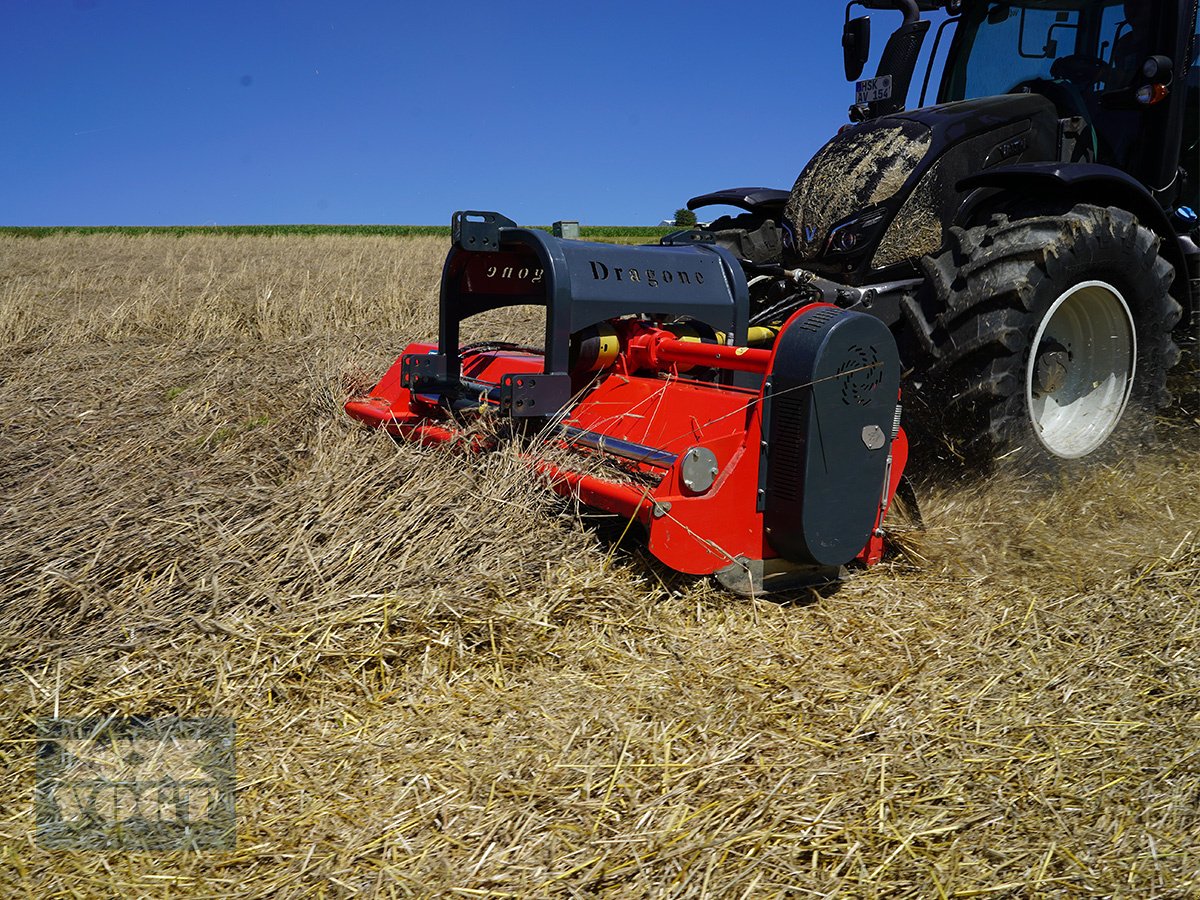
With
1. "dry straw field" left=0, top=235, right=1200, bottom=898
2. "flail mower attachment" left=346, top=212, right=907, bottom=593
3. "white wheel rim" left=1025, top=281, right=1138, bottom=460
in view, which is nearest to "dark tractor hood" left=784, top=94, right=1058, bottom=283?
"white wheel rim" left=1025, top=281, right=1138, bottom=460

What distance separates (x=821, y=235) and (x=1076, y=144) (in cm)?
155

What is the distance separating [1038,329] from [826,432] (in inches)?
55.9

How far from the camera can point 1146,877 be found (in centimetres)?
184

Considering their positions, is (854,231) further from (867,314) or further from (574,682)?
(574,682)

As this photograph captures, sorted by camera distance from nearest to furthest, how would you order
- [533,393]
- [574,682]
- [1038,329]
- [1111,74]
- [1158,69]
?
1. [574,682]
2. [533,393]
3. [1038,329]
4. [1158,69]
5. [1111,74]

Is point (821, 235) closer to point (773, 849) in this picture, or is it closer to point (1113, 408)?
point (1113, 408)

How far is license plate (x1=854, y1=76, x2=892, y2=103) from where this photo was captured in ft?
17.8

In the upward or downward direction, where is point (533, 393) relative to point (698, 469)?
upward

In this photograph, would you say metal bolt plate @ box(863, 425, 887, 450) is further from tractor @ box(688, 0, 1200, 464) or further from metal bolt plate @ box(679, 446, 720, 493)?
tractor @ box(688, 0, 1200, 464)

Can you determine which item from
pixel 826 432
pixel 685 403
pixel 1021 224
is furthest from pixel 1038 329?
pixel 685 403

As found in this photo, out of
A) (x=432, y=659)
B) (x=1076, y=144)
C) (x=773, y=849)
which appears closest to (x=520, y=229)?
(x=432, y=659)

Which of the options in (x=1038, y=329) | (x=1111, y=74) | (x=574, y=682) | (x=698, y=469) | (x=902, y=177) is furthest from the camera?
(x=1111, y=74)

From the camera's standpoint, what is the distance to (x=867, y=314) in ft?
10.1

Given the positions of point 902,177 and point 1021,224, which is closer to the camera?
point 1021,224
